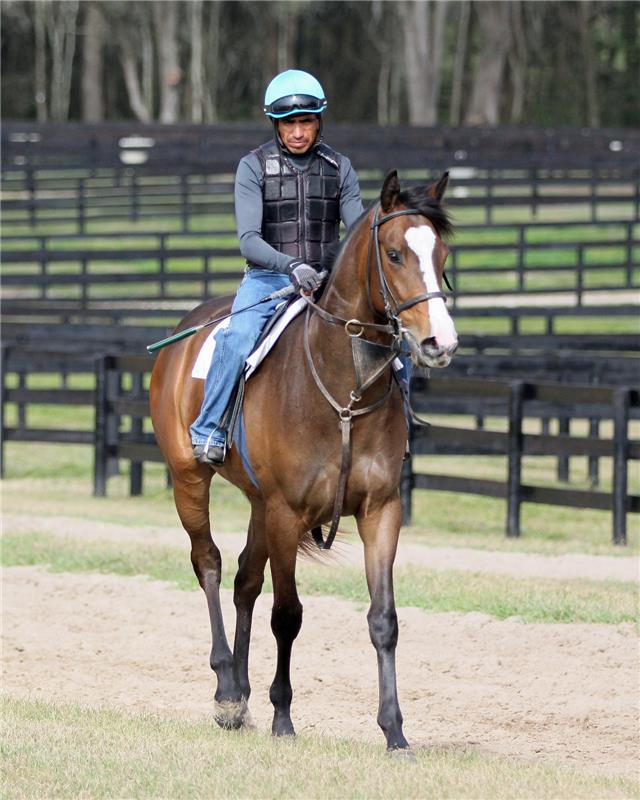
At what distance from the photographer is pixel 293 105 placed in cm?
740

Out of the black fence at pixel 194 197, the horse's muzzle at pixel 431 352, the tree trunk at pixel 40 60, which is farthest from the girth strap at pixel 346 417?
the tree trunk at pixel 40 60

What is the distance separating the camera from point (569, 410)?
1608 centimetres

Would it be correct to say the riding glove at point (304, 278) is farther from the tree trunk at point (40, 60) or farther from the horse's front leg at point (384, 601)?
the tree trunk at point (40, 60)

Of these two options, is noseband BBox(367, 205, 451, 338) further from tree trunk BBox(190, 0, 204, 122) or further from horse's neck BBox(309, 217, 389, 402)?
tree trunk BBox(190, 0, 204, 122)

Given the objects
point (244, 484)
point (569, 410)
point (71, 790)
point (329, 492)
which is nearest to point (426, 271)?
point (329, 492)

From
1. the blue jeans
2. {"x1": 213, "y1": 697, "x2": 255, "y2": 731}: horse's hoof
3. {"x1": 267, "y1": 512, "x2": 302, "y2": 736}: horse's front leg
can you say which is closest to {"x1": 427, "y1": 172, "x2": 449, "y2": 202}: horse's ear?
the blue jeans

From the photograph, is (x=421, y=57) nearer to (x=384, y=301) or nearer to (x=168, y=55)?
(x=168, y=55)

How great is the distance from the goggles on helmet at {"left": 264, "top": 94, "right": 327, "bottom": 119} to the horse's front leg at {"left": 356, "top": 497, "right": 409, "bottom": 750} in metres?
1.99

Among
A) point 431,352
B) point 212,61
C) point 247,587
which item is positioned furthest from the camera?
point 212,61

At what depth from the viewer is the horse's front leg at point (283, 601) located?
692 centimetres

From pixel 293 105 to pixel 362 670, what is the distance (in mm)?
3318

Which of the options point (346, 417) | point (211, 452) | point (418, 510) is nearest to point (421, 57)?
point (418, 510)

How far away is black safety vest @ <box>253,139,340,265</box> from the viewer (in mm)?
7512

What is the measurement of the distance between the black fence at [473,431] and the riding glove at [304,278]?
6.66 m
